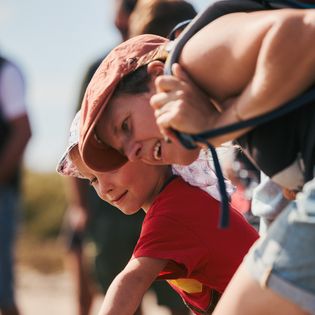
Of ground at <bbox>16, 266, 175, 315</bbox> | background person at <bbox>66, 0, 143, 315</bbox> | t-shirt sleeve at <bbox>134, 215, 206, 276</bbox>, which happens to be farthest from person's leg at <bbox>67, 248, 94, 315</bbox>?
t-shirt sleeve at <bbox>134, 215, 206, 276</bbox>

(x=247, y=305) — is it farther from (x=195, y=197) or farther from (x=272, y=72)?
(x=195, y=197)

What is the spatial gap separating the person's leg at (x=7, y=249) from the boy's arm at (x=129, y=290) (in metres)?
3.43

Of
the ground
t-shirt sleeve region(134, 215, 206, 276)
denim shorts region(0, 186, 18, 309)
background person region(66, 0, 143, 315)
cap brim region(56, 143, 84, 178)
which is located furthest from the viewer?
the ground

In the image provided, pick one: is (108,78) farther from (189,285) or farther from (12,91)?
(12,91)

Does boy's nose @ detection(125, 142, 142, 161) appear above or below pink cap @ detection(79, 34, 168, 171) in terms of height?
below

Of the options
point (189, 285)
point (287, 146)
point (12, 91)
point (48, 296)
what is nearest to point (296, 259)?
point (287, 146)

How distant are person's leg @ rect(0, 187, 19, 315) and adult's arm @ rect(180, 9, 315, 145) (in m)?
4.03

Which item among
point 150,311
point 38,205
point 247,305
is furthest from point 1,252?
point 38,205

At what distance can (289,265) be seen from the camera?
2.46 metres

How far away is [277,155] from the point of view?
258 centimetres

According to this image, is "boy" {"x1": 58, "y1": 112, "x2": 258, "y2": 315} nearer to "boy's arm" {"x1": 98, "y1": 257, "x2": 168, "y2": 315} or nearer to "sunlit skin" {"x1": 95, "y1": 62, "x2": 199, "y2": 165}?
"boy's arm" {"x1": 98, "y1": 257, "x2": 168, "y2": 315}

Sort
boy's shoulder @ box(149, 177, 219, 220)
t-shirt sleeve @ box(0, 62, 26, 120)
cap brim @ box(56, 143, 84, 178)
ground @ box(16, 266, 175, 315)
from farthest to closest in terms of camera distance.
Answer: ground @ box(16, 266, 175, 315), t-shirt sleeve @ box(0, 62, 26, 120), cap brim @ box(56, 143, 84, 178), boy's shoulder @ box(149, 177, 219, 220)

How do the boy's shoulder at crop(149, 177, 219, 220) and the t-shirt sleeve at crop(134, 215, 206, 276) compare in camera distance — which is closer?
the t-shirt sleeve at crop(134, 215, 206, 276)

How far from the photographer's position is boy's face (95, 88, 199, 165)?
299 cm
